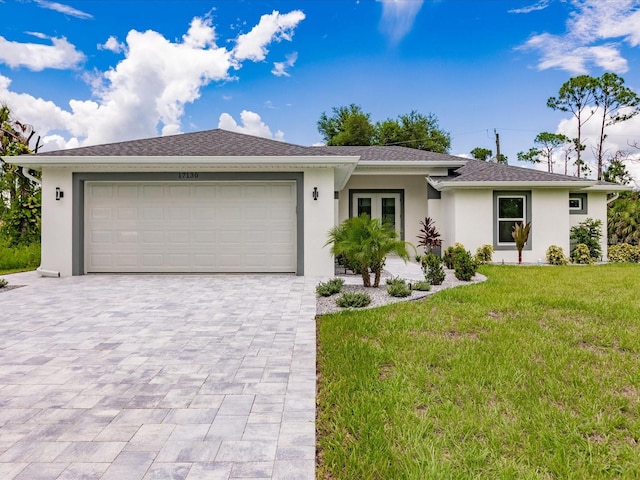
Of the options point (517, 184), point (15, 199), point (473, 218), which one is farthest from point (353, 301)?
point (15, 199)

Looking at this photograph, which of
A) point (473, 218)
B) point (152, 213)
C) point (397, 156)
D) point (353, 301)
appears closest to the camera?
point (353, 301)

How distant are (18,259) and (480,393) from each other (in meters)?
14.9

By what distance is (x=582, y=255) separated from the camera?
1232cm

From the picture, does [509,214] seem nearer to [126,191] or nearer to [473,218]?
[473,218]

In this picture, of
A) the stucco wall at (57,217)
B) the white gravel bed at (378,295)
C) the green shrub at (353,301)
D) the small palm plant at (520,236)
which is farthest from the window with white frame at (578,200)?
the stucco wall at (57,217)

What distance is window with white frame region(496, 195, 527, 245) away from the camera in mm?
12609

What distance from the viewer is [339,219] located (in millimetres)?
14211

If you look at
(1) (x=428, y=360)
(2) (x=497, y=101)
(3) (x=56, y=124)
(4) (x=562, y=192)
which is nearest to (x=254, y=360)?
(1) (x=428, y=360)

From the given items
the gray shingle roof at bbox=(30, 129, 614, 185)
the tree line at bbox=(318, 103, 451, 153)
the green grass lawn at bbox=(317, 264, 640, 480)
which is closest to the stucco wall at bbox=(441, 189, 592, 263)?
the gray shingle roof at bbox=(30, 129, 614, 185)

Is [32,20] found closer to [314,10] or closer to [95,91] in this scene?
[95,91]

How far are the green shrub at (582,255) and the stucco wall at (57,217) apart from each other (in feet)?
49.0

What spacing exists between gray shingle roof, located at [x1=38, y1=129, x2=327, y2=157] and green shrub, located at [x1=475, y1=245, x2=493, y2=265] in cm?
614

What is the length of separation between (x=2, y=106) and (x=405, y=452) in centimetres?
2304

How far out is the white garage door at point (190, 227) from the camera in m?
10.0
